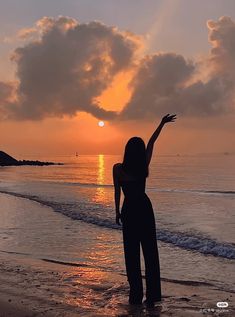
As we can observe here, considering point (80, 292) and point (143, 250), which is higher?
point (143, 250)

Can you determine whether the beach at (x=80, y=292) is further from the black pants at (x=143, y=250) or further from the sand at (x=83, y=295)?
the black pants at (x=143, y=250)

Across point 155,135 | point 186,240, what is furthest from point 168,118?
point 186,240

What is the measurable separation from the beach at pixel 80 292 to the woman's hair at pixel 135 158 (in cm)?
195

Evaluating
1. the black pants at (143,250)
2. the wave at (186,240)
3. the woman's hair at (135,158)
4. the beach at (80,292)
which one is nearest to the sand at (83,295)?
the beach at (80,292)

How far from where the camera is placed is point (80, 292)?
6.78 meters

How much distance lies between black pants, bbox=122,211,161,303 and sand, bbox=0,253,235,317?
8.9 inches

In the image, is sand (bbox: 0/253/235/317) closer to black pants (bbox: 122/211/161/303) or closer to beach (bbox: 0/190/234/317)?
beach (bbox: 0/190/234/317)

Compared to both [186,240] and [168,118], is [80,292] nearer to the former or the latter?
[168,118]

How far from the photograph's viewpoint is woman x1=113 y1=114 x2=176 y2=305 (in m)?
5.69

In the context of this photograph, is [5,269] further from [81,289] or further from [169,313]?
[169,313]

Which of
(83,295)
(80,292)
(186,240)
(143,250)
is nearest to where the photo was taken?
(143,250)

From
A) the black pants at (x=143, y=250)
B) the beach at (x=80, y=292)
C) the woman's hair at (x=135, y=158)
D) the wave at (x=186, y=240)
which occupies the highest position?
the woman's hair at (x=135, y=158)

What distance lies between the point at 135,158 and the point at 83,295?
2559mm

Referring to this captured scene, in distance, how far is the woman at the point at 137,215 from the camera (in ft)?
18.7
